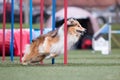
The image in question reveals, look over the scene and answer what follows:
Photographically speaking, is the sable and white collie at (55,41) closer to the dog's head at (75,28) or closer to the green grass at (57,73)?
the dog's head at (75,28)

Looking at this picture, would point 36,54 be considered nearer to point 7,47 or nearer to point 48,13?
point 7,47

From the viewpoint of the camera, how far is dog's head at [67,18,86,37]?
33.9ft

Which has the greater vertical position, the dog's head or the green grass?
the dog's head

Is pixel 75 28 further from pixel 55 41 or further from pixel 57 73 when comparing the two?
pixel 57 73

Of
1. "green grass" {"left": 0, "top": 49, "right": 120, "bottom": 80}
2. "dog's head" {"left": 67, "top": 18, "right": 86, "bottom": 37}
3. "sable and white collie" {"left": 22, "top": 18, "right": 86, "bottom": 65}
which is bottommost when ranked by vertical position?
"green grass" {"left": 0, "top": 49, "right": 120, "bottom": 80}

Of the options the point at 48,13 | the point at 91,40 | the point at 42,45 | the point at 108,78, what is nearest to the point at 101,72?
the point at 108,78

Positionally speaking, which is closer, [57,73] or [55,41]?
[57,73]

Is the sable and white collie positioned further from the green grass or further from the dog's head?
the green grass

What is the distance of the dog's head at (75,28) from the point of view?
10323 mm

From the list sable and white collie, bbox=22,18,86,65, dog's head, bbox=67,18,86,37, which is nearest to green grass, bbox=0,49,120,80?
sable and white collie, bbox=22,18,86,65

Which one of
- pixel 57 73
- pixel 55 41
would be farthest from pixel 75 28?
pixel 57 73

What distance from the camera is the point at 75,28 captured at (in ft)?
34.0

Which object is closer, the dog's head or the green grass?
the green grass

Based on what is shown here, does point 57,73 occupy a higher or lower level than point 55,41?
lower
